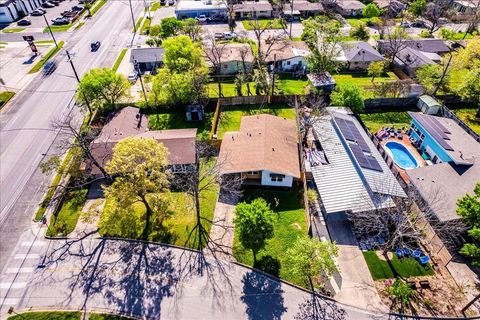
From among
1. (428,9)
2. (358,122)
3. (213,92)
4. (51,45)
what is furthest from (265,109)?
(428,9)

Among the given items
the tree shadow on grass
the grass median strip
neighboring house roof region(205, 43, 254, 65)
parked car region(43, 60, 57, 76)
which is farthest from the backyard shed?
the grass median strip

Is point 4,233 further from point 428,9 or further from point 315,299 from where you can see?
point 428,9

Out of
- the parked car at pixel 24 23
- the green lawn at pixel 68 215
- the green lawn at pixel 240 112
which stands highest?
the parked car at pixel 24 23

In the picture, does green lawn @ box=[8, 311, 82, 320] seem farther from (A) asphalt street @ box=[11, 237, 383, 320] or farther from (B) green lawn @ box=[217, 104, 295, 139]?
(B) green lawn @ box=[217, 104, 295, 139]

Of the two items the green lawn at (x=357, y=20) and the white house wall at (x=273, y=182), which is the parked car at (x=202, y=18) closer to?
the green lawn at (x=357, y=20)

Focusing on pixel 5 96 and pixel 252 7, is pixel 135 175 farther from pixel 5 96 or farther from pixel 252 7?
pixel 252 7

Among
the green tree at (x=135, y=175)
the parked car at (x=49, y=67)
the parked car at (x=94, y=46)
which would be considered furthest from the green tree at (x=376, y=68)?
the parked car at (x=49, y=67)
